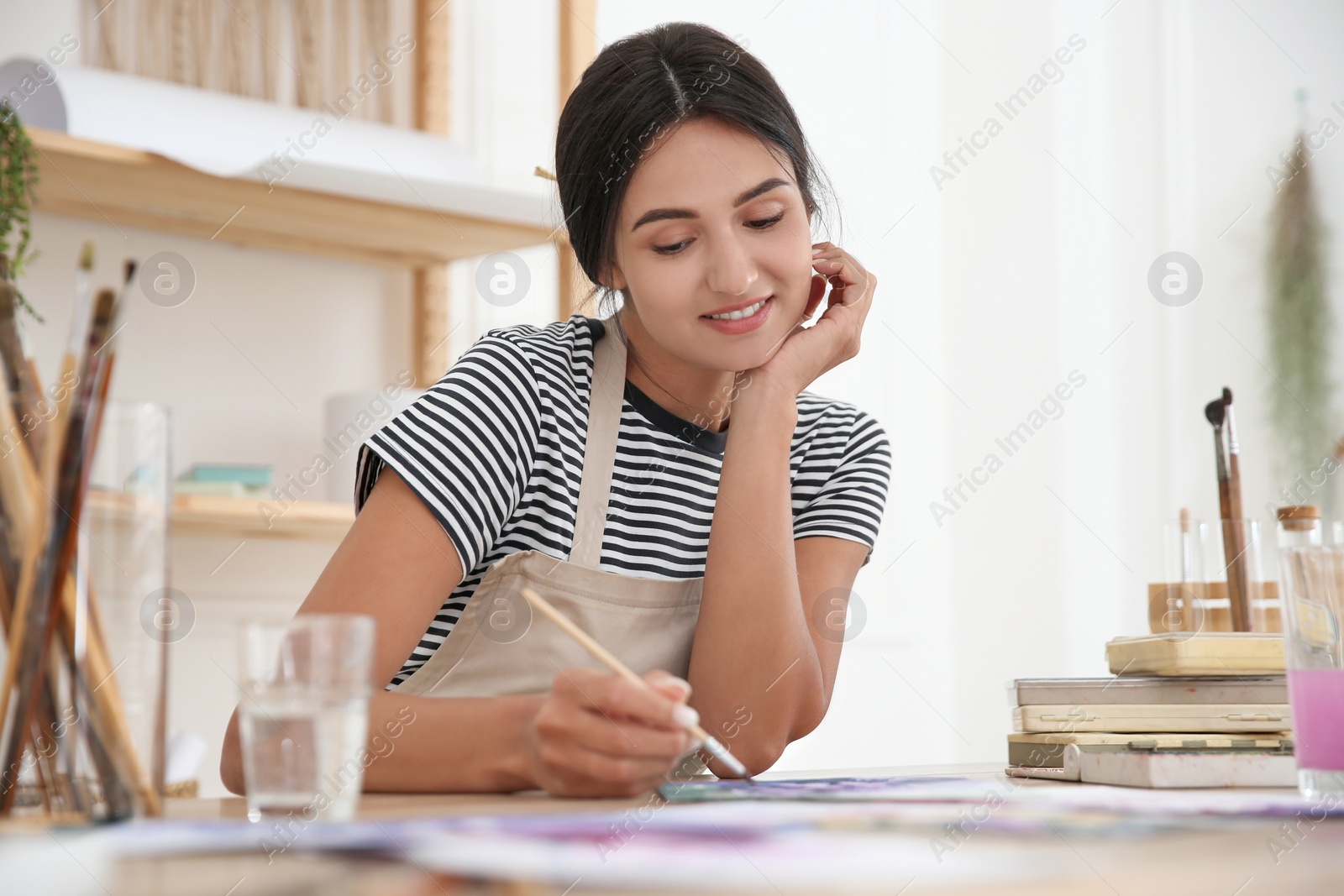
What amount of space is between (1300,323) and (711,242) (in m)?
2.16

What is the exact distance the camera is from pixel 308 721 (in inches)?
22.9

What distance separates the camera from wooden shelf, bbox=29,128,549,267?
1.95 m

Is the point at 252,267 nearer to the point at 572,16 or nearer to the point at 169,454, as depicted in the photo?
the point at 572,16

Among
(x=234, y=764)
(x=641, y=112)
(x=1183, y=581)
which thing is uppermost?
(x=641, y=112)

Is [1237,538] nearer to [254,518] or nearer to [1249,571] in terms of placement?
[1249,571]

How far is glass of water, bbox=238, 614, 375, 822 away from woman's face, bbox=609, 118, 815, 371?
0.70 metres

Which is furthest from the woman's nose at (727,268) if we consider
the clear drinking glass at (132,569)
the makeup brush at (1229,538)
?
the clear drinking glass at (132,569)

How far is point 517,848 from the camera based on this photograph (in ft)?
1.51

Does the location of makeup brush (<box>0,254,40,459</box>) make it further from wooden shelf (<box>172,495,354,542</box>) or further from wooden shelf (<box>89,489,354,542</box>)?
wooden shelf (<box>172,495,354,542</box>)

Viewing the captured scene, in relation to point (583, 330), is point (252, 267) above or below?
above

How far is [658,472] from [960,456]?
6.50 ft

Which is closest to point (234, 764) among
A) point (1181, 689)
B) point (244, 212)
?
point (1181, 689)

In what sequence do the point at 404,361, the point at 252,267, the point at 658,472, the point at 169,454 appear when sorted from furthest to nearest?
the point at 404,361 → the point at 252,267 → the point at 658,472 → the point at 169,454

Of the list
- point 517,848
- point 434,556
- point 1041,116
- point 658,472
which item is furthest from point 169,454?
point 1041,116
